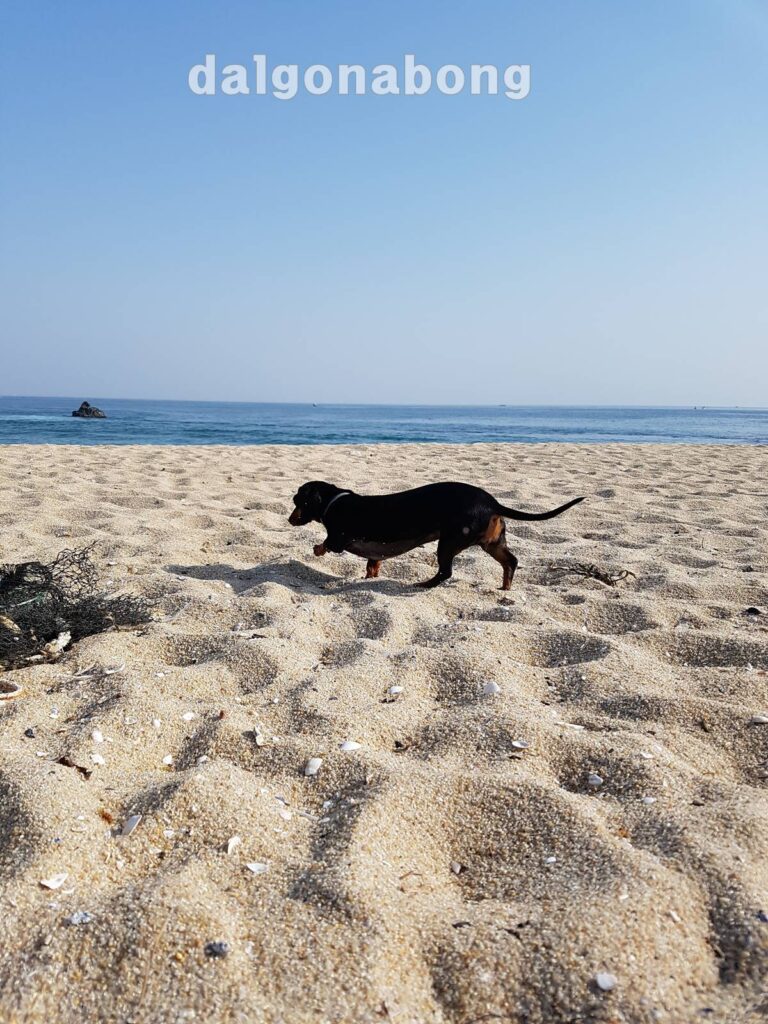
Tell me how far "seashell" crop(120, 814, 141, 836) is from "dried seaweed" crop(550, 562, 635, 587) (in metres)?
2.98

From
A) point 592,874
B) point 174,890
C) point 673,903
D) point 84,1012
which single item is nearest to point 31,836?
point 174,890

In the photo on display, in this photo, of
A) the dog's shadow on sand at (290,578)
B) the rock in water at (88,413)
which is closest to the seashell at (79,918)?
the dog's shadow on sand at (290,578)

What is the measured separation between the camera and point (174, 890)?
5.36 ft

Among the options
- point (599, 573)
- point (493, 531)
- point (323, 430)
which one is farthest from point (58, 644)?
point (323, 430)

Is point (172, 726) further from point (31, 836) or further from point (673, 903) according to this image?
point (673, 903)

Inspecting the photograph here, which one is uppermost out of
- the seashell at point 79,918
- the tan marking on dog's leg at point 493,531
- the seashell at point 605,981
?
the tan marking on dog's leg at point 493,531

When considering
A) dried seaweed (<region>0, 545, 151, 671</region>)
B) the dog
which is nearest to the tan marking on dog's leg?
the dog

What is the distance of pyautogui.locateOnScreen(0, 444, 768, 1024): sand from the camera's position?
1.42 metres

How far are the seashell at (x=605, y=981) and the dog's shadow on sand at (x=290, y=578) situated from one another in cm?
267

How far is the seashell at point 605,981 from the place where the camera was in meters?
1.39

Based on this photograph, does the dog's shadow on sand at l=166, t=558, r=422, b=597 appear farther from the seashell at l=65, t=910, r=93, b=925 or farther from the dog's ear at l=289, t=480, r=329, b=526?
the seashell at l=65, t=910, r=93, b=925

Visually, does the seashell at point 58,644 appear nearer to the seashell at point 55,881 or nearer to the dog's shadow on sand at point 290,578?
the dog's shadow on sand at point 290,578

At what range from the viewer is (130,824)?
192cm

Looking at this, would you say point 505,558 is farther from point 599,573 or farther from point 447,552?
point 599,573
